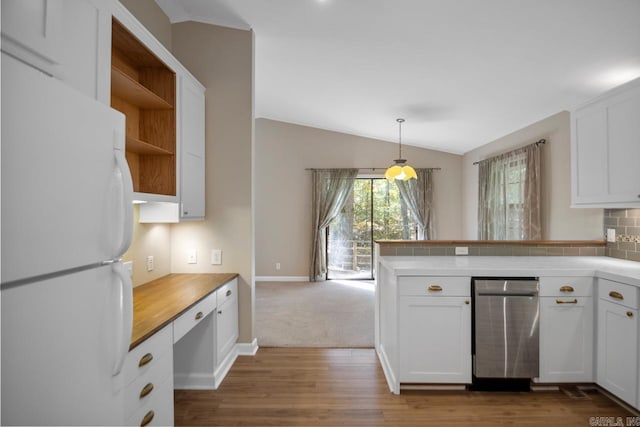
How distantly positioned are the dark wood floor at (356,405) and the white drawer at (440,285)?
28.8 inches

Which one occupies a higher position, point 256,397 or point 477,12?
point 477,12

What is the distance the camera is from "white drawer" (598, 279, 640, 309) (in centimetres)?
188

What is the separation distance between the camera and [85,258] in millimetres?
846

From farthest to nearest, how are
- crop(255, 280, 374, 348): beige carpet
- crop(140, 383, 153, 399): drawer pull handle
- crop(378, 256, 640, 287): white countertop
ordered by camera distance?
crop(255, 280, 374, 348): beige carpet, crop(378, 256, 640, 287): white countertop, crop(140, 383, 153, 399): drawer pull handle

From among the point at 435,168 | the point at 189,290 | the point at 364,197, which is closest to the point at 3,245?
the point at 189,290

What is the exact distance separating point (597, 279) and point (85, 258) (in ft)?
9.48

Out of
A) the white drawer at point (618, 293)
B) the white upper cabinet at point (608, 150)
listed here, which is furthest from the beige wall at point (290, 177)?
the white drawer at point (618, 293)

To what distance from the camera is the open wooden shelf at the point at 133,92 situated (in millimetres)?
1707

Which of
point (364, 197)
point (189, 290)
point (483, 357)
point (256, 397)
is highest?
point (364, 197)

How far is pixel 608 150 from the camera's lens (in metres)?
2.32

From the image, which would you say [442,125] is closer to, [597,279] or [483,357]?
[597,279]

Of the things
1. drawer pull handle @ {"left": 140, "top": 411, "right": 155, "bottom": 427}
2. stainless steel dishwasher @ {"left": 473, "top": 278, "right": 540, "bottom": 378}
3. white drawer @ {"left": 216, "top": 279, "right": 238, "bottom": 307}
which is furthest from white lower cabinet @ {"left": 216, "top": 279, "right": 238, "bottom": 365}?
stainless steel dishwasher @ {"left": 473, "top": 278, "right": 540, "bottom": 378}

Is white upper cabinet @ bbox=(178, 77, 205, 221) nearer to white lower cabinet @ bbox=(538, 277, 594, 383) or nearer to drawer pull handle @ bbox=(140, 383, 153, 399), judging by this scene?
drawer pull handle @ bbox=(140, 383, 153, 399)

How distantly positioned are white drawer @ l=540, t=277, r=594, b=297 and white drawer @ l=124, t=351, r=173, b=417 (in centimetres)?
244
